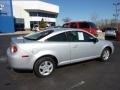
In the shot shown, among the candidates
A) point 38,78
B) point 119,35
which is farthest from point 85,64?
point 119,35

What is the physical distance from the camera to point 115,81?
5438 mm

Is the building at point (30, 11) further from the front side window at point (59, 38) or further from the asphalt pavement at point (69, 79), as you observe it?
the front side window at point (59, 38)

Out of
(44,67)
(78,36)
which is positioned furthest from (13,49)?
(78,36)

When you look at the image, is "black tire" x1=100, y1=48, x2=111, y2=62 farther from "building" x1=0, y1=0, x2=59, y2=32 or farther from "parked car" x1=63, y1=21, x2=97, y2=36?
"building" x1=0, y1=0, x2=59, y2=32

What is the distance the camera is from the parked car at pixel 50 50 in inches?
214

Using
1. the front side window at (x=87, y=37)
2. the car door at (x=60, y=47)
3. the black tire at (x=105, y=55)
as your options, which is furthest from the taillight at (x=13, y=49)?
the black tire at (x=105, y=55)

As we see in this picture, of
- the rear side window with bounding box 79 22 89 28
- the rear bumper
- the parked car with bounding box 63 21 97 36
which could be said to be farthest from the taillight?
the rear side window with bounding box 79 22 89 28

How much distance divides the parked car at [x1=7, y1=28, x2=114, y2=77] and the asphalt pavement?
1.19 feet

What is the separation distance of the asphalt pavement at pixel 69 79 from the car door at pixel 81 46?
0.47 metres

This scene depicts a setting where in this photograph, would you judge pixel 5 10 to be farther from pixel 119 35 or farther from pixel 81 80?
pixel 81 80

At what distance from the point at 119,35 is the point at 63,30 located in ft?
39.2

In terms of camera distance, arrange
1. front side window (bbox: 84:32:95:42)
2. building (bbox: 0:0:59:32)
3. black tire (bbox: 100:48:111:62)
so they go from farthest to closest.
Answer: building (bbox: 0:0:59:32), black tire (bbox: 100:48:111:62), front side window (bbox: 84:32:95:42)

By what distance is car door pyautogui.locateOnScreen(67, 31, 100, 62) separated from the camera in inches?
253

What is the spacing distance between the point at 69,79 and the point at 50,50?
1.14 metres
